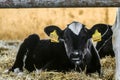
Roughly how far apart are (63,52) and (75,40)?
1.71ft

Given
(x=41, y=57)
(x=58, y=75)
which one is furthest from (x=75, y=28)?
(x=41, y=57)

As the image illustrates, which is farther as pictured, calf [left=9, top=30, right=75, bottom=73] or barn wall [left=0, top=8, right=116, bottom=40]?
barn wall [left=0, top=8, right=116, bottom=40]

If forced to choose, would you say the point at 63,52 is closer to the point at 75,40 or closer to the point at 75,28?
the point at 75,28

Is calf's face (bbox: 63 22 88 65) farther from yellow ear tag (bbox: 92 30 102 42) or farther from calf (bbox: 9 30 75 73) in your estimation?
Result: calf (bbox: 9 30 75 73)

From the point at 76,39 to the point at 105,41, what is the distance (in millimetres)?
1328

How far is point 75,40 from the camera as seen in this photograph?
4629 millimetres

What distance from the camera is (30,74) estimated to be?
4902 millimetres

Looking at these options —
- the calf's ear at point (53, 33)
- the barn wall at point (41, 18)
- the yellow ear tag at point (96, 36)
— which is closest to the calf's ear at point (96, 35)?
the yellow ear tag at point (96, 36)

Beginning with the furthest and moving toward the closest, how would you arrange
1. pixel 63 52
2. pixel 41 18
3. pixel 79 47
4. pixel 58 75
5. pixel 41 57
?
pixel 41 18
pixel 41 57
pixel 63 52
pixel 58 75
pixel 79 47

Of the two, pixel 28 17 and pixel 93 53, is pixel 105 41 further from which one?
pixel 28 17

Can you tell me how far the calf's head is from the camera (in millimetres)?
4562

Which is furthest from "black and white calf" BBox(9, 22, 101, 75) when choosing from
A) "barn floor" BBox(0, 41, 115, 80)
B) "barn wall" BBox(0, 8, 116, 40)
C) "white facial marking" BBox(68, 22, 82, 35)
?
"barn wall" BBox(0, 8, 116, 40)

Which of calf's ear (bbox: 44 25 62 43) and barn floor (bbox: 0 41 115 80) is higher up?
calf's ear (bbox: 44 25 62 43)

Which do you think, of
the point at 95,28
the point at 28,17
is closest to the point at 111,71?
the point at 95,28
